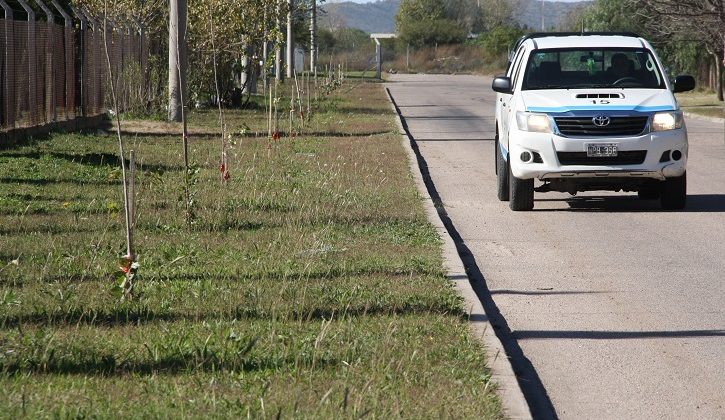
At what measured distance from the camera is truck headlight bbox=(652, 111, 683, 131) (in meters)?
13.4

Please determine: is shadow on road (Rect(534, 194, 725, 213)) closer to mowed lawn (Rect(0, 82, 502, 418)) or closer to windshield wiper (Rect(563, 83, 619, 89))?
windshield wiper (Rect(563, 83, 619, 89))

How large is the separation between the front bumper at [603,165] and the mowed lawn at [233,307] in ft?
4.45

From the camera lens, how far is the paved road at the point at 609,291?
6.66 m

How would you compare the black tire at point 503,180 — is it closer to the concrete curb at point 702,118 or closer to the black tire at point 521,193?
the black tire at point 521,193

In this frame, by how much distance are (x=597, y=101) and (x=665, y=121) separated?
2.43 ft

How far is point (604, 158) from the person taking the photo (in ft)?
43.7

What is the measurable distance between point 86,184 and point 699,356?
8882 millimetres

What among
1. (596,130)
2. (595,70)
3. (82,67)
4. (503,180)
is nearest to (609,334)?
(596,130)

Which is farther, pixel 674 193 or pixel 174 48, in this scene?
pixel 174 48

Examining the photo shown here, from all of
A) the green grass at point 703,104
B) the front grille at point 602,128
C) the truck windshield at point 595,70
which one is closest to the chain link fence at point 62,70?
the truck windshield at point 595,70

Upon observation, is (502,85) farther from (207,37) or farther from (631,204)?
(207,37)

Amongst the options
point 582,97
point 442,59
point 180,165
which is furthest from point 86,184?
point 442,59

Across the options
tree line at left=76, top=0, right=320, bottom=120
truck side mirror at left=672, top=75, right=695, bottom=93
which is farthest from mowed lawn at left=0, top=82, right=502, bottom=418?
tree line at left=76, top=0, right=320, bottom=120

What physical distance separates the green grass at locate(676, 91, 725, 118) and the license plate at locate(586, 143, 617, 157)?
901 inches
